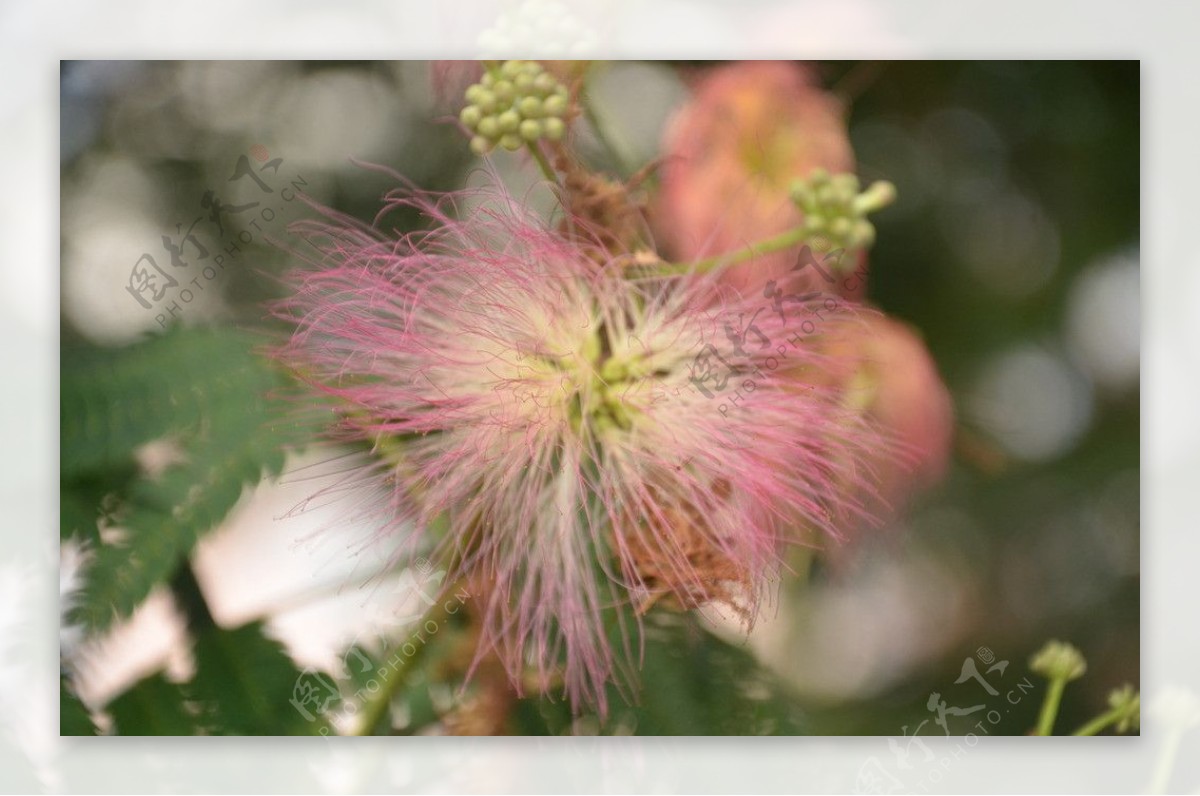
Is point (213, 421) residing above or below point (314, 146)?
below

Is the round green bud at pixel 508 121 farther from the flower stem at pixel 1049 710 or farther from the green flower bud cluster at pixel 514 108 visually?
the flower stem at pixel 1049 710

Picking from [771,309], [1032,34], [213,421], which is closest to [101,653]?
[213,421]

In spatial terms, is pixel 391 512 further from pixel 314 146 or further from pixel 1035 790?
pixel 1035 790
